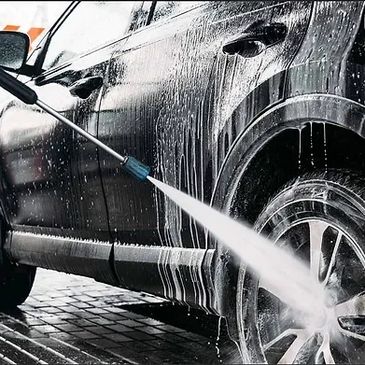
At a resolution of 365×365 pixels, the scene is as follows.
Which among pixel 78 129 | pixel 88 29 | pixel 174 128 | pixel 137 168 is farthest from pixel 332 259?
pixel 88 29

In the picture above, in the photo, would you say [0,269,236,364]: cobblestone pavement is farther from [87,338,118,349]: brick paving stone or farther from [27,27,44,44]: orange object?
[27,27,44,44]: orange object

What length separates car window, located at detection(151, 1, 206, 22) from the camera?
308cm

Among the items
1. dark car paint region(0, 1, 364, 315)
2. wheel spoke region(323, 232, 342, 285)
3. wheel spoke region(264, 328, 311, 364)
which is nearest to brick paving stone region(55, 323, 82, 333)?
dark car paint region(0, 1, 364, 315)

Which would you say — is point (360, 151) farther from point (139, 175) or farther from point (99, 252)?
point (99, 252)

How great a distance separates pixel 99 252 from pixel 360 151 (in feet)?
5.16

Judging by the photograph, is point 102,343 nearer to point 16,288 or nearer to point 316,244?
point 16,288

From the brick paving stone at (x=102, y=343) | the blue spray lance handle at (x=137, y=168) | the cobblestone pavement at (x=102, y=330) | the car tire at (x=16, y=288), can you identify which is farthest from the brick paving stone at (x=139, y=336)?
the blue spray lance handle at (x=137, y=168)

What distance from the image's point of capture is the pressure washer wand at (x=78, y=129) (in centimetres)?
308

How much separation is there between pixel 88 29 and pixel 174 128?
1243 millimetres

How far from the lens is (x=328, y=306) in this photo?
232 centimetres

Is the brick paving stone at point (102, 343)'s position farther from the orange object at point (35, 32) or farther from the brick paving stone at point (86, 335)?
the orange object at point (35, 32)

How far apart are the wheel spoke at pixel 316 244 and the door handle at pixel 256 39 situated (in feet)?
1.82

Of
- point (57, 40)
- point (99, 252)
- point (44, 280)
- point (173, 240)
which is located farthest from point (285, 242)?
point (44, 280)

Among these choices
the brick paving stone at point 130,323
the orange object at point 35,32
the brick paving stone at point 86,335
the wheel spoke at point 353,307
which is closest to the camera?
the wheel spoke at point 353,307
